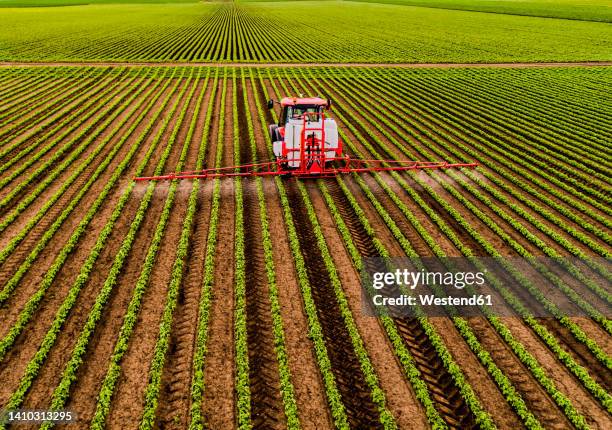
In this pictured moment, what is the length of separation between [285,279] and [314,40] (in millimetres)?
52305

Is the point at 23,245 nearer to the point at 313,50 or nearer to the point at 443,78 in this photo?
the point at 443,78

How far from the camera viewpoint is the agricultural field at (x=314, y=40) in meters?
42.9

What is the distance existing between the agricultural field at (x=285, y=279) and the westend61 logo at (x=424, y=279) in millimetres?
643

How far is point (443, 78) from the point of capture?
3494 centimetres

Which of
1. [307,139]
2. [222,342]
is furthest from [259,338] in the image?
[307,139]

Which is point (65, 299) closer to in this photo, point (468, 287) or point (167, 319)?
point (167, 319)

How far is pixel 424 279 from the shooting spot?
10.1 metres

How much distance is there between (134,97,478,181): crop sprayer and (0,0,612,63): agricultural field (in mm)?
26980

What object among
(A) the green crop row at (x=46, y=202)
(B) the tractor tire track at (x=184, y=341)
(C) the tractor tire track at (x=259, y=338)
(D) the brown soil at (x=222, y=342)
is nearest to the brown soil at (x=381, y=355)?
(C) the tractor tire track at (x=259, y=338)

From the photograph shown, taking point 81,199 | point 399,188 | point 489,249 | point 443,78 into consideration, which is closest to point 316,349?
→ point 489,249

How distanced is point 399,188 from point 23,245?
41.0ft

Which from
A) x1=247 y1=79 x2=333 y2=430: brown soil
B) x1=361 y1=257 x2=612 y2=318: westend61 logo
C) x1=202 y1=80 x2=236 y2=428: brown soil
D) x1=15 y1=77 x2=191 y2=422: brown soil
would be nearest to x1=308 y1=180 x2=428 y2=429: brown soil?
x1=361 y1=257 x2=612 y2=318: westend61 logo

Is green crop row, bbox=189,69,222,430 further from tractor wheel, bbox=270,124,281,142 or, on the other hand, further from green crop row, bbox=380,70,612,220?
green crop row, bbox=380,70,612,220

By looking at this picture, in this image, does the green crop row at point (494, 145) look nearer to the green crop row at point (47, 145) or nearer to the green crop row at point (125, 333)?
the green crop row at point (125, 333)
